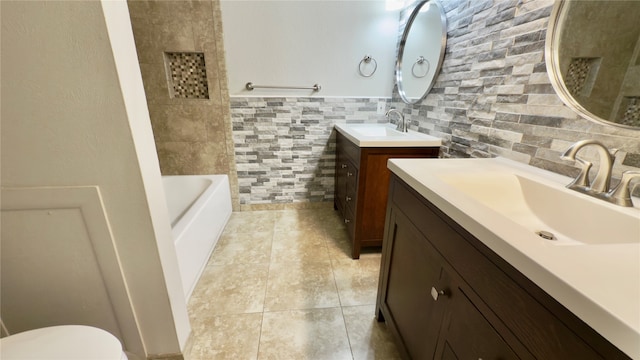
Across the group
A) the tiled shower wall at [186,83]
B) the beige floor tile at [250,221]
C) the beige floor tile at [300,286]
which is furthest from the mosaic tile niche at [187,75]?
the beige floor tile at [300,286]

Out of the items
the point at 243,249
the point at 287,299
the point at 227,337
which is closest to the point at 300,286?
the point at 287,299

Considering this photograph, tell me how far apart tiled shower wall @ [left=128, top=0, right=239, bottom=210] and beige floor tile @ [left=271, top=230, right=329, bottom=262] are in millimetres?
746

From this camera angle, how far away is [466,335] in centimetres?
67

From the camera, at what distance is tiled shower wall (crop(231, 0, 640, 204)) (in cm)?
92

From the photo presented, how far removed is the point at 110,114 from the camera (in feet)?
2.54

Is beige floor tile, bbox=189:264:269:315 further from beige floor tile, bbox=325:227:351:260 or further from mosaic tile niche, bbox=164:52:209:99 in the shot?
mosaic tile niche, bbox=164:52:209:99

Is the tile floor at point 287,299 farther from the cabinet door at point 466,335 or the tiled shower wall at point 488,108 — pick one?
the tiled shower wall at point 488,108

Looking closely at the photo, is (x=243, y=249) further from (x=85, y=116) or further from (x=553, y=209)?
(x=553, y=209)

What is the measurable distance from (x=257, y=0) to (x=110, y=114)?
1744mm

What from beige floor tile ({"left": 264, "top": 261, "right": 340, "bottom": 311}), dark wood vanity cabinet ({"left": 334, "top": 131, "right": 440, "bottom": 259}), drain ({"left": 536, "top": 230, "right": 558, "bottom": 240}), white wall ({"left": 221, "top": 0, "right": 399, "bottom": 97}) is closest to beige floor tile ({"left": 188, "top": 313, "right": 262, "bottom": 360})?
beige floor tile ({"left": 264, "top": 261, "right": 340, "bottom": 311})

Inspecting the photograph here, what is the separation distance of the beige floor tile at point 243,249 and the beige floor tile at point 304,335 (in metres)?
0.53

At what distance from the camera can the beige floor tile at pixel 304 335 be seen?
3.87 ft

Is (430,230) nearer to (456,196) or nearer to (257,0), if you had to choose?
(456,196)

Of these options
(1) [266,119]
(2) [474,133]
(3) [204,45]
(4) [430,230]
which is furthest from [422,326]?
(3) [204,45]
